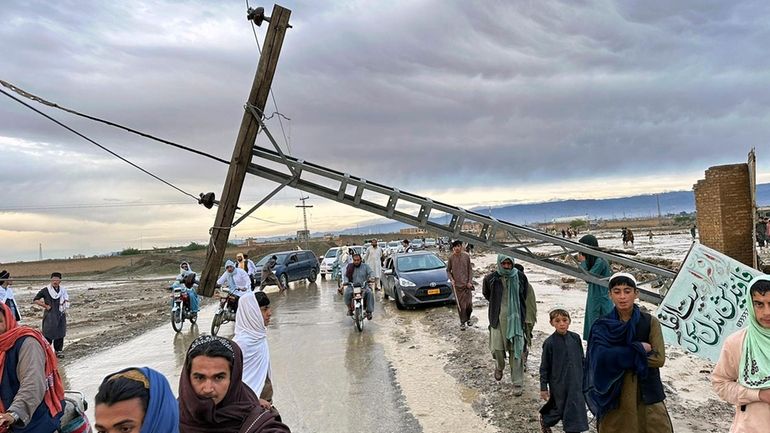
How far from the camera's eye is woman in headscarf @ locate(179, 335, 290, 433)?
215 cm

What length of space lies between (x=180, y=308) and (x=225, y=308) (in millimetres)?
1531

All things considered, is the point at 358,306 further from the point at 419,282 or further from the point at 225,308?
the point at 225,308

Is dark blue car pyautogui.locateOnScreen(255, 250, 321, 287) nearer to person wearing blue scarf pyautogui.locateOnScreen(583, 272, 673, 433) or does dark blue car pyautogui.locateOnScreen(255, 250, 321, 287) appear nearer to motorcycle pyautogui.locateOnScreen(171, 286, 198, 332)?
motorcycle pyautogui.locateOnScreen(171, 286, 198, 332)

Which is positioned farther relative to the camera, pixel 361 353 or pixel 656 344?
pixel 361 353

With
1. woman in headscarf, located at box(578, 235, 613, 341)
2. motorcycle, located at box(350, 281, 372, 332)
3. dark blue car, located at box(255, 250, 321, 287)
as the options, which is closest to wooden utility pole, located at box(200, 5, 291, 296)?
woman in headscarf, located at box(578, 235, 613, 341)

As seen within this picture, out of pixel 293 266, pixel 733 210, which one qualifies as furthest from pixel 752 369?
pixel 293 266

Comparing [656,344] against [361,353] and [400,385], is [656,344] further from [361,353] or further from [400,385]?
[361,353]

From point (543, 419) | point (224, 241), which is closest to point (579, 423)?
point (543, 419)

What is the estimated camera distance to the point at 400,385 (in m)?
6.47

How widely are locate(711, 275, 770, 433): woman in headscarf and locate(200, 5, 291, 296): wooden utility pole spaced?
394cm

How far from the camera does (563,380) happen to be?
4.25 m

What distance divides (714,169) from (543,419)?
25.3 ft

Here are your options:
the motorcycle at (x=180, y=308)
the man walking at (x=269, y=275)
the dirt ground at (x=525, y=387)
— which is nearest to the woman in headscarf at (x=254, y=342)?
the dirt ground at (x=525, y=387)

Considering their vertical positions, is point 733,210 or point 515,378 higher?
point 733,210
